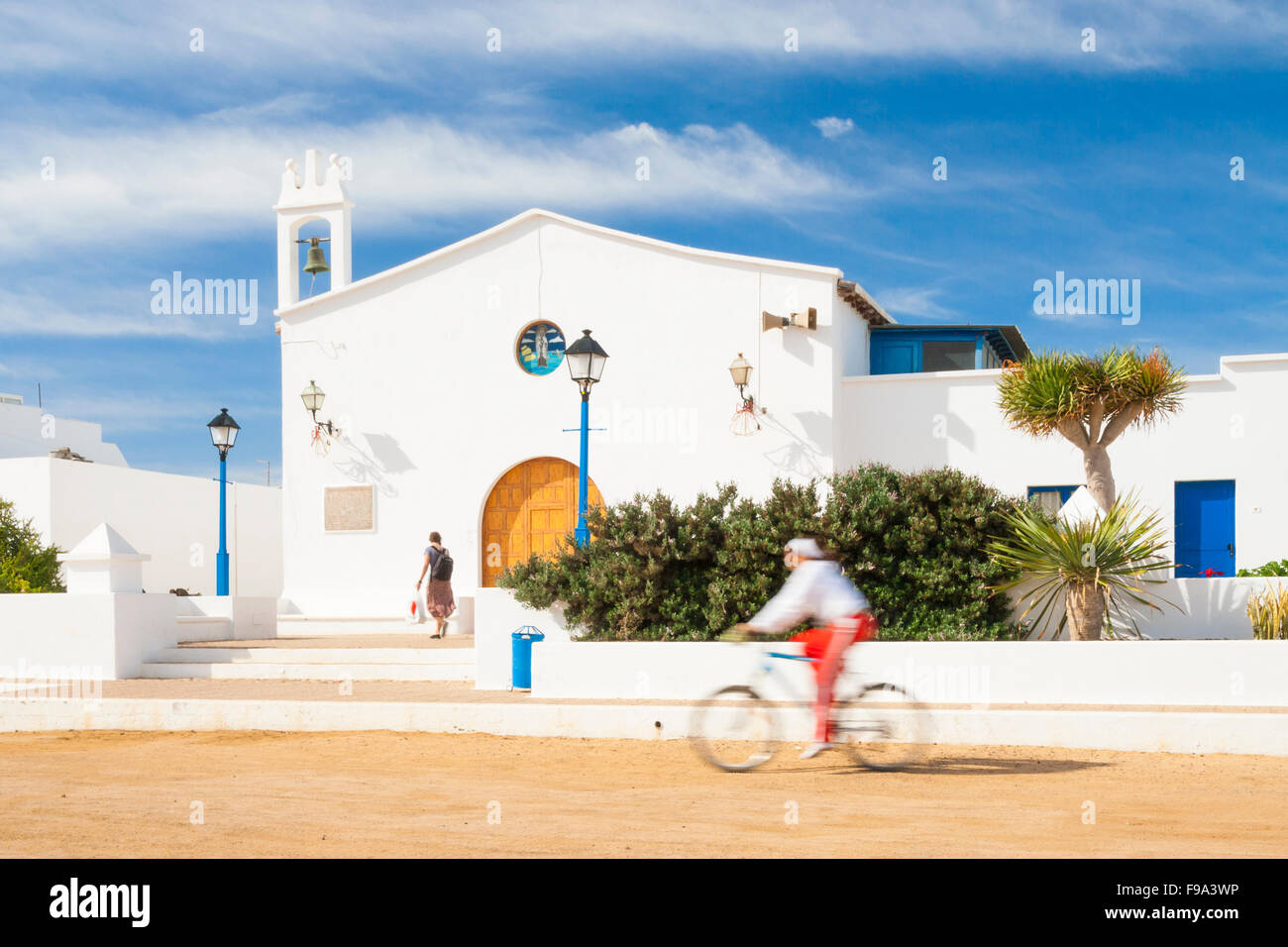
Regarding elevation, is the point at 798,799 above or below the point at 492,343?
below

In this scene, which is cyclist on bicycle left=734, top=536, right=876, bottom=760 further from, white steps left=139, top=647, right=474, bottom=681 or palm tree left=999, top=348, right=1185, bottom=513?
white steps left=139, top=647, right=474, bottom=681

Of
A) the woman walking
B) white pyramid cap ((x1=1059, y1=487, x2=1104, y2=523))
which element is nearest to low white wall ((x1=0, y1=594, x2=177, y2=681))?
the woman walking

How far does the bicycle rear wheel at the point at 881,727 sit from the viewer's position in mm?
9516

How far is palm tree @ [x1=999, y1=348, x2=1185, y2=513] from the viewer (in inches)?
508

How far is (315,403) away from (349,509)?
75.8 inches

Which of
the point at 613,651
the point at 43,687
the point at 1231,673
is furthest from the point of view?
the point at 43,687

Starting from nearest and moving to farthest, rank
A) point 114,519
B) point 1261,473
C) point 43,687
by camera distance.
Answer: point 43,687 < point 1261,473 < point 114,519

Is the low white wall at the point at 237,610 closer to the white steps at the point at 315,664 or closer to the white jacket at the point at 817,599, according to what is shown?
the white steps at the point at 315,664

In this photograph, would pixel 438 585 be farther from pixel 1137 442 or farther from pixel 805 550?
pixel 1137 442

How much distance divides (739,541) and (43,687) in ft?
27.2

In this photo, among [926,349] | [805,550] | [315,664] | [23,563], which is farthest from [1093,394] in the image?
[23,563]
